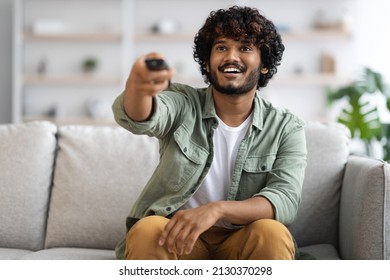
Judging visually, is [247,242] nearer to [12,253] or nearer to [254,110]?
[254,110]

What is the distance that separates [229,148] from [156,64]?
581 millimetres

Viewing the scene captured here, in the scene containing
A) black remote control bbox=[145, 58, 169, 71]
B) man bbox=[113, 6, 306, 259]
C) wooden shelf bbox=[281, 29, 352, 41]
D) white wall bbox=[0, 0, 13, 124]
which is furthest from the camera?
white wall bbox=[0, 0, 13, 124]

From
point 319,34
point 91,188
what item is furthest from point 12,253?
point 319,34

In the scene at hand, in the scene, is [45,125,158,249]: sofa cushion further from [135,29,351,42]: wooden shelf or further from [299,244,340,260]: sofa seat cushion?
[135,29,351,42]: wooden shelf

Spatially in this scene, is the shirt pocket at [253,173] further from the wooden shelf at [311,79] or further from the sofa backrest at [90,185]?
the wooden shelf at [311,79]

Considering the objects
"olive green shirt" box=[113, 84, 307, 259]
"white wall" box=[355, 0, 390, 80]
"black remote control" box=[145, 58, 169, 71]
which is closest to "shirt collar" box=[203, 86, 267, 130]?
"olive green shirt" box=[113, 84, 307, 259]

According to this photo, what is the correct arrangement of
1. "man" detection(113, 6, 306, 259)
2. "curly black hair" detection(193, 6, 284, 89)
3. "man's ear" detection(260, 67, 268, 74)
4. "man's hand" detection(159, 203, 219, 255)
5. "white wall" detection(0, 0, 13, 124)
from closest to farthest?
1. "man's hand" detection(159, 203, 219, 255)
2. "man" detection(113, 6, 306, 259)
3. "curly black hair" detection(193, 6, 284, 89)
4. "man's ear" detection(260, 67, 268, 74)
5. "white wall" detection(0, 0, 13, 124)

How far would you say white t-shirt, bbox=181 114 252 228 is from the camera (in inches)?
71.1

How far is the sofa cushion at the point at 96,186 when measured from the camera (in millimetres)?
2186

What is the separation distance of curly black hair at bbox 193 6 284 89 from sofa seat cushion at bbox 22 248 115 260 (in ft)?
2.18

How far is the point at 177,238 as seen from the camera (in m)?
1.51

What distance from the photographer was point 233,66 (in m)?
1.74
